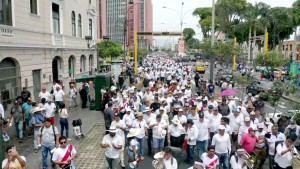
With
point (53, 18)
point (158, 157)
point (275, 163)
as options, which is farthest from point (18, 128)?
point (53, 18)

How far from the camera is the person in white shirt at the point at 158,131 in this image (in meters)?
8.84

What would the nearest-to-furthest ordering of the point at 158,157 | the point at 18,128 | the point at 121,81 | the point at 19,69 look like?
the point at 158,157 < the point at 18,128 < the point at 19,69 < the point at 121,81

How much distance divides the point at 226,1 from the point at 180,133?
4932cm


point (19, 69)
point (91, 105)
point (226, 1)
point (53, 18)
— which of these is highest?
point (226, 1)

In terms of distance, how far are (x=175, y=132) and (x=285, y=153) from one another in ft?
9.98

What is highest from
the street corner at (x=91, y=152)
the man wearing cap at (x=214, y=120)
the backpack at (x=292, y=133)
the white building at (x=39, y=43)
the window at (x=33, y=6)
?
the window at (x=33, y=6)

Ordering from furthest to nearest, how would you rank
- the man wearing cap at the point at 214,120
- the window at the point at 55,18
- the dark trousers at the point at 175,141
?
1. the window at the point at 55,18
2. the man wearing cap at the point at 214,120
3. the dark trousers at the point at 175,141

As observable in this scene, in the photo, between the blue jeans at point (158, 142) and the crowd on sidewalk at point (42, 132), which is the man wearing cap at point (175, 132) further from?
the crowd on sidewalk at point (42, 132)

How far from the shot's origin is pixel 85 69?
31547mm

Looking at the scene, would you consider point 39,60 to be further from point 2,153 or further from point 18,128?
point 2,153

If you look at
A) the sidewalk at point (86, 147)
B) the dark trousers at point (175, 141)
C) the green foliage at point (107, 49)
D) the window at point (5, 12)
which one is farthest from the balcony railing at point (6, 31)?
the green foliage at point (107, 49)

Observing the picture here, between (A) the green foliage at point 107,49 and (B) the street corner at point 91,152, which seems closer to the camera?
(B) the street corner at point 91,152

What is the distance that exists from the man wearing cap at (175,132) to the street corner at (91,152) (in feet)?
6.97

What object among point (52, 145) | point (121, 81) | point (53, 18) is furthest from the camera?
point (121, 81)
